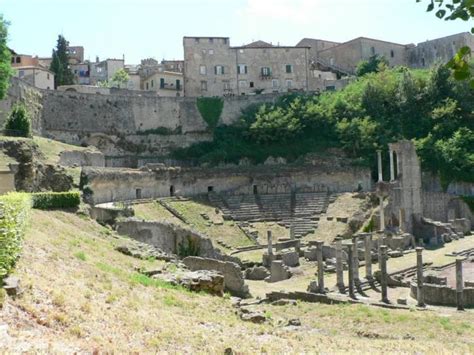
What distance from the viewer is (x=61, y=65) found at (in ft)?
232

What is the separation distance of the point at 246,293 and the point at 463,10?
21.1 m

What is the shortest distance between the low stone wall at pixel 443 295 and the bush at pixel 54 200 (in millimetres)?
16673

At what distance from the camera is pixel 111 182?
41.6 metres

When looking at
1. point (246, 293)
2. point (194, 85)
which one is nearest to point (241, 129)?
point (194, 85)

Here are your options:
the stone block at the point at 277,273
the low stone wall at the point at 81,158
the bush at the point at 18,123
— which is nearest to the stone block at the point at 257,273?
the stone block at the point at 277,273

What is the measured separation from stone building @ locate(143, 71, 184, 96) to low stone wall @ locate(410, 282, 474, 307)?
5041 centimetres

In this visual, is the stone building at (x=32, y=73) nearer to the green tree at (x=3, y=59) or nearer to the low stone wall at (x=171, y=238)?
the green tree at (x=3, y=59)

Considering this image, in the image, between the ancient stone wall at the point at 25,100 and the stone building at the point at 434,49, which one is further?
the stone building at the point at 434,49

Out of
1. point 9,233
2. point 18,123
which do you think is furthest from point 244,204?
point 9,233

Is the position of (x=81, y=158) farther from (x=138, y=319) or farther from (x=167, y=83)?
(x=138, y=319)

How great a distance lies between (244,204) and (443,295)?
77.1 feet

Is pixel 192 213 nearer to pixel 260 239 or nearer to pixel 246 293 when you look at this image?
pixel 260 239

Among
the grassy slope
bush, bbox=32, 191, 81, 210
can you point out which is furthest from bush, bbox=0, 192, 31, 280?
bush, bbox=32, 191, 81, 210

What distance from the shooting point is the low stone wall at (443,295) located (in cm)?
2416
